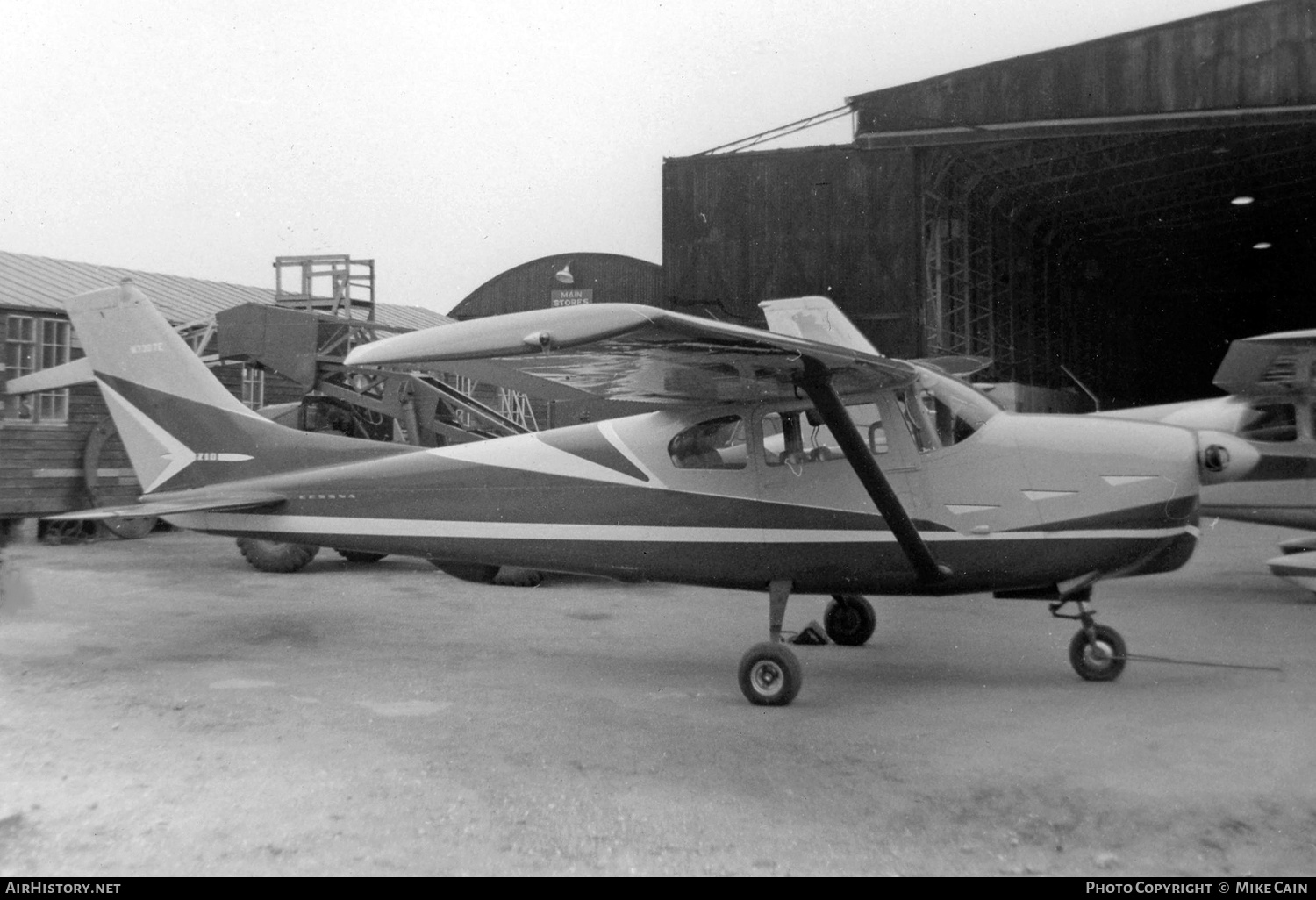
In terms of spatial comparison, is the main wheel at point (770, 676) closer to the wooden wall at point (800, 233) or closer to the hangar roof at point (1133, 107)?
the wooden wall at point (800, 233)

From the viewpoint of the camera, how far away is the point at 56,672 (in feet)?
22.2

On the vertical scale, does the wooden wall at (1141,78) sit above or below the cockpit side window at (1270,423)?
above

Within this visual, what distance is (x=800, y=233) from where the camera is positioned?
20391mm

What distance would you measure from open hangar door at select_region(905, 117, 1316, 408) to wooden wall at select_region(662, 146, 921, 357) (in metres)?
0.81

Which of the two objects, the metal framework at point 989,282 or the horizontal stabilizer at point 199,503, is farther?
the metal framework at point 989,282

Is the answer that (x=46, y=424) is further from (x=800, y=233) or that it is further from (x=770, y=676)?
(x=800, y=233)

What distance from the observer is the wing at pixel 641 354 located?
4.48 m

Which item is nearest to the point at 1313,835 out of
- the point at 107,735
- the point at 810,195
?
the point at 107,735

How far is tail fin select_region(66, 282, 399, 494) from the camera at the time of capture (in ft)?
27.3

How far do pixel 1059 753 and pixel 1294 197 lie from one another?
2824 centimetres

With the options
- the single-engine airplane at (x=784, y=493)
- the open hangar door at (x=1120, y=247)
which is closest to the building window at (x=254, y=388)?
the single-engine airplane at (x=784, y=493)

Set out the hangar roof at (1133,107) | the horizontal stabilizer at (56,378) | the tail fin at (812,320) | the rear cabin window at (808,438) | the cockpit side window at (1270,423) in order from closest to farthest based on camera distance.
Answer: the rear cabin window at (808,438), the cockpit side window at (1270,423), the horizontal stabilizer at (56,378), the tail fin at (812,320), the hangar roof at (1133,107)

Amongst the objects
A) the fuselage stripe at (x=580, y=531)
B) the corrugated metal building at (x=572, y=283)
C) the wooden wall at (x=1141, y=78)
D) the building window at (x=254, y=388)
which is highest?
the wooden wall at (x=1141, y=78)

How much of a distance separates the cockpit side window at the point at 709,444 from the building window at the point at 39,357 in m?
10.2
